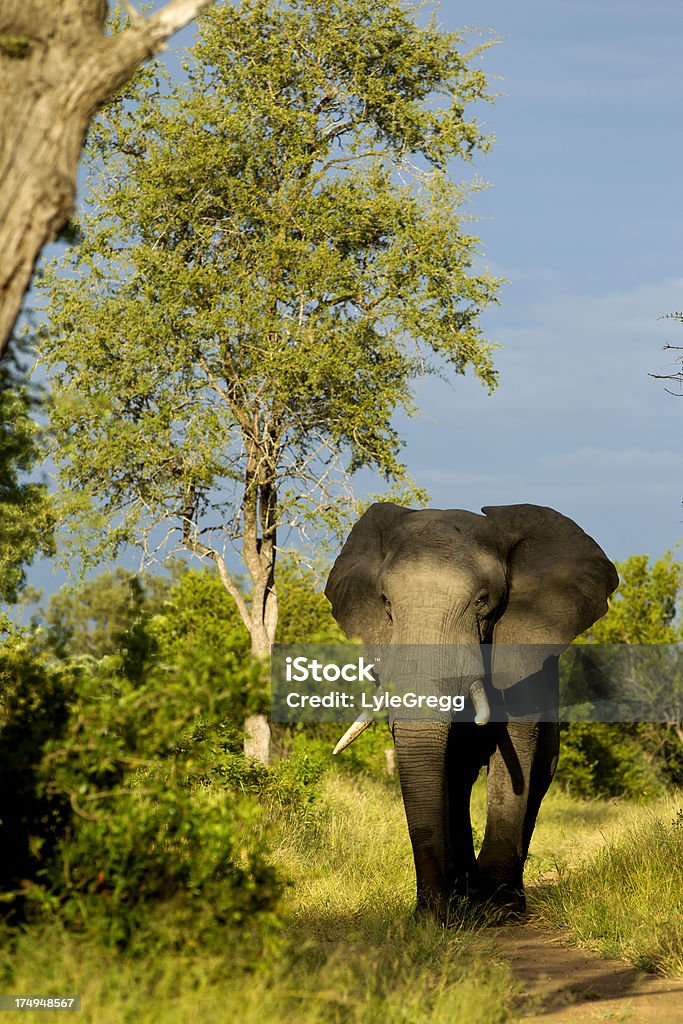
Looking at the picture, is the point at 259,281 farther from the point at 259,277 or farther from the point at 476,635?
the point at 476,635

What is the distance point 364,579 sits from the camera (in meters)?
11.4

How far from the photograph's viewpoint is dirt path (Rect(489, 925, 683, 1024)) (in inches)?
290

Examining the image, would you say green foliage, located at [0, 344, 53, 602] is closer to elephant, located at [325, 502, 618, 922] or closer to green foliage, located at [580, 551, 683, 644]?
elephant, located at [325, 502, 618, 922]

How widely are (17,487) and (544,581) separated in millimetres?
4797

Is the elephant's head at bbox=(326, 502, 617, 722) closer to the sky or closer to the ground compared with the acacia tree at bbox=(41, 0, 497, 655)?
closer to the ground

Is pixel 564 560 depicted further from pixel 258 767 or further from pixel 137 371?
pixel 137 371

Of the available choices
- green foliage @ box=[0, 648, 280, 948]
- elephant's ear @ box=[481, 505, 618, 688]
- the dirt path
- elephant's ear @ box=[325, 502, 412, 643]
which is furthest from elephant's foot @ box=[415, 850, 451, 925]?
green foliage @ box=[0, 648, 280, 948]

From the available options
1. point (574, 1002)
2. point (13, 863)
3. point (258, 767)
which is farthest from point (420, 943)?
point (258, 767)

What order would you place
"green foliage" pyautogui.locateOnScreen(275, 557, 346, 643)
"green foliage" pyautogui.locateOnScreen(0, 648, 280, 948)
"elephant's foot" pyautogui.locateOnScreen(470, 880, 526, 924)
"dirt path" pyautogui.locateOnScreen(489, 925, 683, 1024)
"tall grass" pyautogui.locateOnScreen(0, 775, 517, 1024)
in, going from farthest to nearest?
"green foliage" pyautogui.locateOnScreen(275, 557, 346, 643) → "elephant's foot" pyautogui.locateOnScreen(470, 880, 526, 924) → "dirt path" pyautogui.locateOnScreen(489, 925, 683, 1024) → "green foliage" pyautogui.locateOnScreen(0, 648, 280, 948) → "tall grass" pyautogui.locateOnScreen(0, 775, 517, 1024)

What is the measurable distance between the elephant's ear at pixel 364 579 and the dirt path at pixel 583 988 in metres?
2.80

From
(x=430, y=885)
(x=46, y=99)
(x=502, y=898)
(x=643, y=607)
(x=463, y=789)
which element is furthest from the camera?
(x=643, y=607)

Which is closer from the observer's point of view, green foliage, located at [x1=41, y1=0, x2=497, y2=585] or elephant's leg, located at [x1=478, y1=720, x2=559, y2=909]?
elephant's leg, located at [x1=478, y1=720, x2=559, y2=909]

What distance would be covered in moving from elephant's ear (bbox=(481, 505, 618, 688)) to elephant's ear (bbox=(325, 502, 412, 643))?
3.10 feet
